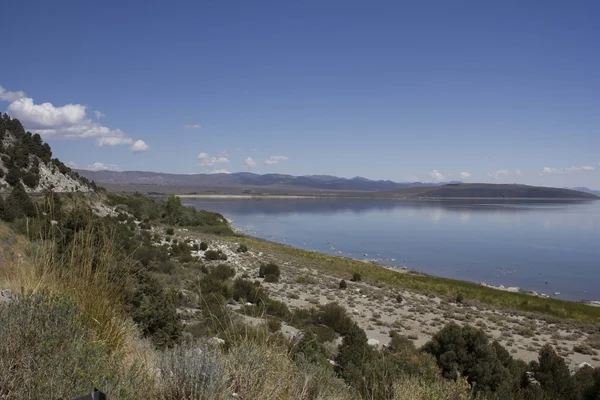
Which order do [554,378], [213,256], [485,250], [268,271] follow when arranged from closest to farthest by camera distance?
[554,378] → [268,271] → [213,256] → [485,250]

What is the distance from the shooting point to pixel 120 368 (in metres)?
2.88

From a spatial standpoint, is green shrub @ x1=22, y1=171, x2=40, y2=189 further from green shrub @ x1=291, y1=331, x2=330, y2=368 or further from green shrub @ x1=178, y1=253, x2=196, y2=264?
green shrub @ x1=291, y1=331, x2=330, y2=368

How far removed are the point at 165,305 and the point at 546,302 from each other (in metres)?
26.0

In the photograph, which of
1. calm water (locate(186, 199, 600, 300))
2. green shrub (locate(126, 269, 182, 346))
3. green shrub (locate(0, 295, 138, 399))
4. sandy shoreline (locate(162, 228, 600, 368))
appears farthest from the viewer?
calm water (locate(186, 199, 600, 300))

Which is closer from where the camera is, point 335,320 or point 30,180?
point 335,320

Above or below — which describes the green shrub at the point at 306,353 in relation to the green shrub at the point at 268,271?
above

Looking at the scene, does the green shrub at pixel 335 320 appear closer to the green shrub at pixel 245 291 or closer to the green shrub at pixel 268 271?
the green shrub at pixel 245 291

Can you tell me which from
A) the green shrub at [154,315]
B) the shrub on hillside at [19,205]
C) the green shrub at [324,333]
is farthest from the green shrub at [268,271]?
the green shrub at [154,315]

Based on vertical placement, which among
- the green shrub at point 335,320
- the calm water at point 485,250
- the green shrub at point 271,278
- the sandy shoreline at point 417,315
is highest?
the green shrub at point 335,320

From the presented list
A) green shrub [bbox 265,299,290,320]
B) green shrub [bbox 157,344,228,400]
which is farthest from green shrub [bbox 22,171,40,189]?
green shrub [bbox 157,344,228,400]

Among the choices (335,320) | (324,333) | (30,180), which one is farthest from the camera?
(30,180)

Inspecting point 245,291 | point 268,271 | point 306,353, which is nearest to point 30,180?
point 268,271

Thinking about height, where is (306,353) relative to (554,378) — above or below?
above

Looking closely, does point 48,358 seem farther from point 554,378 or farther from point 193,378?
point 554,378
